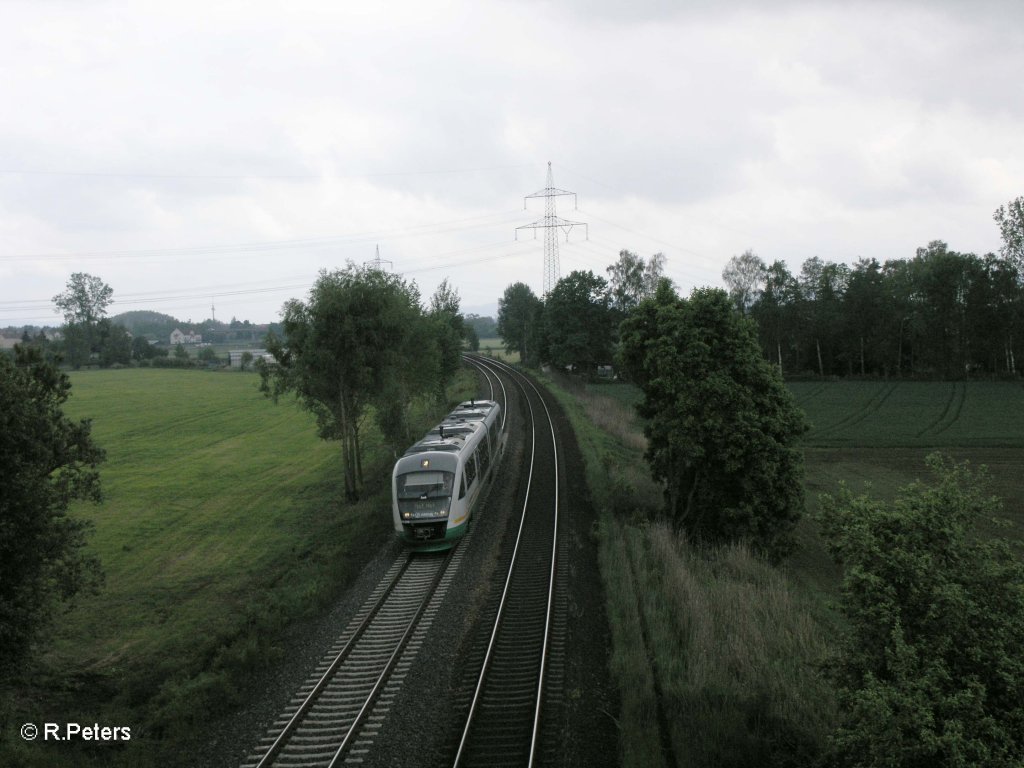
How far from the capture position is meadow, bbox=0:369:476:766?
12.4 m

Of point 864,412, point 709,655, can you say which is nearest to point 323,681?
point 709,655

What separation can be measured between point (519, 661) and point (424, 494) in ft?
23.7

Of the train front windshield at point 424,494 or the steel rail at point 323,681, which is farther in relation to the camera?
the train front windshield at point 424,494

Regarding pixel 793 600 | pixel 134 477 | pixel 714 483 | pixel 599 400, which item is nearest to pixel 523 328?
pixel 599 400

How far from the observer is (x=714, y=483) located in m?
22.8

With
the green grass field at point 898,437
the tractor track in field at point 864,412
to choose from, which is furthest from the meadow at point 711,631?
the tractor track in field at point 864,412

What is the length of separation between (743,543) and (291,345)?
1816 cm

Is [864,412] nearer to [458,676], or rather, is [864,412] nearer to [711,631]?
[711,631]

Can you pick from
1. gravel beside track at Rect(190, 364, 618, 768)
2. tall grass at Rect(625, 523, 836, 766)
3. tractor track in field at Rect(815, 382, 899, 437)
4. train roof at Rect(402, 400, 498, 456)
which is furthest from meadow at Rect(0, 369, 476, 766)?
tractor track in field at Rect(815, 382, 899, 437)

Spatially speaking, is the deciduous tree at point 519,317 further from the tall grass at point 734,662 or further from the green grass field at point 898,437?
Answer: the tall grass at point 734,662

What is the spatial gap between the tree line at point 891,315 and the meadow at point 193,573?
165 ft

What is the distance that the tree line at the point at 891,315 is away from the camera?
70.1m

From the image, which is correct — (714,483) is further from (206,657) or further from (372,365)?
Result: (206,657)

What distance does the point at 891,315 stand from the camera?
77.4 metres
